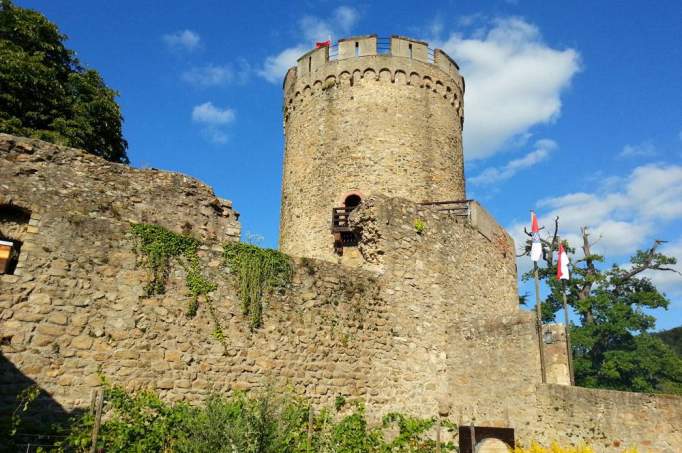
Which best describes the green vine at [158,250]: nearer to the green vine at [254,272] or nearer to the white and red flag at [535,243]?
the green vine at [254,272]

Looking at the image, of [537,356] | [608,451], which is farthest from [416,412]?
[608,451]

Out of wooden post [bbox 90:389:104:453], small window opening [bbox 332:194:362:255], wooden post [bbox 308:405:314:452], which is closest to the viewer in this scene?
wooden post [bbox 90:389:104:453]

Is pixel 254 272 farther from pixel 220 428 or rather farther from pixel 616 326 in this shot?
pixel 616 326

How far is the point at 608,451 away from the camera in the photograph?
952cm

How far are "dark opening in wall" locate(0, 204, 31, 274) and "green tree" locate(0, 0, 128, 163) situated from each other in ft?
20.4

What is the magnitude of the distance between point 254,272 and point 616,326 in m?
25.0

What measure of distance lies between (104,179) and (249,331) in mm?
4005

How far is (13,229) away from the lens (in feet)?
26.2

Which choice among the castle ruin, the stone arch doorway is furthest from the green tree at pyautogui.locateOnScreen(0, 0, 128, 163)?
the stone arch doorway

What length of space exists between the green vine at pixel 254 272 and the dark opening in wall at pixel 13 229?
10.1 ft

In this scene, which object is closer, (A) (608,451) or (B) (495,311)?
(A) (608,451)

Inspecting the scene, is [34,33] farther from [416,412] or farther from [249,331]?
[416,412]

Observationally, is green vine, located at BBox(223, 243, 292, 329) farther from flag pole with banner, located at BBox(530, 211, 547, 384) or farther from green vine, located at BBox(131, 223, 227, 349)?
flag pole with banner, located at BBox(530, 211, 547, 384)

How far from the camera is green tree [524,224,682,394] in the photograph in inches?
1086
